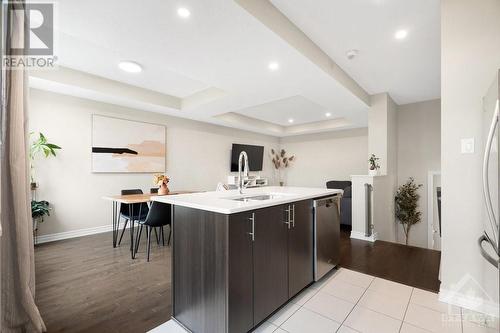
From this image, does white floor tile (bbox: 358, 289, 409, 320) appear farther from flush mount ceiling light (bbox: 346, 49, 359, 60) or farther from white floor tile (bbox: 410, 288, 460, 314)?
flush mount ceiling light (bbox: 346, 49, 359, 60)

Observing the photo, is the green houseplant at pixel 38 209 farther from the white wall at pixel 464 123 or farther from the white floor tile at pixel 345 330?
the white wall at pixel 464 123

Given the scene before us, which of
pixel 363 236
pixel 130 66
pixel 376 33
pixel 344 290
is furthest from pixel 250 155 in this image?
pixel 344 290

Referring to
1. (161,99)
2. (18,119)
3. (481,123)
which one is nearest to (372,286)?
(481,123)

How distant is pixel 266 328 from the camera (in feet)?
5.17

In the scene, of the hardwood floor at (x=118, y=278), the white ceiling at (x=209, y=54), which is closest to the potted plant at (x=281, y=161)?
the white ceiling at (x=209, y=54)

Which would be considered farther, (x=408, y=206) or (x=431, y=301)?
(x=408, y=206)

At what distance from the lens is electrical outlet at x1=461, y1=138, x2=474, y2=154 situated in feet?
5.72

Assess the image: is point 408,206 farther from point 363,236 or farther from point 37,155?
point 37,155

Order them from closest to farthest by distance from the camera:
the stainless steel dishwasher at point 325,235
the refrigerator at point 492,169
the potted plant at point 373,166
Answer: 1. the refrigerator at point 492,169
2. the stainless steel dishwasher at point 325,235
3. the potted plant at point 373,166

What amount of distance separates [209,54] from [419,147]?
4.45 meters

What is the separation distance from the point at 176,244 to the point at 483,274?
7.45ft

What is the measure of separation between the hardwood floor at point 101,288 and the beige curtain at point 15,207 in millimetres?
306

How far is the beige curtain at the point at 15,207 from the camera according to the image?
53.4 inches

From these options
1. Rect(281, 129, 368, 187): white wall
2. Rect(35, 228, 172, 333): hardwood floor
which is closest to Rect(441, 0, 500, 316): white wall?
Rect(35, 228, 172, 333): hardwood floor
